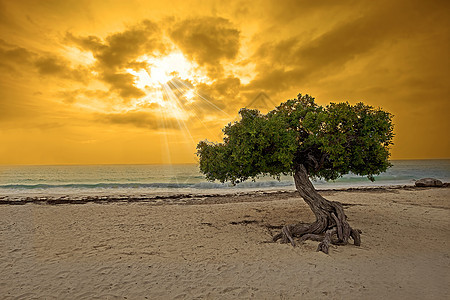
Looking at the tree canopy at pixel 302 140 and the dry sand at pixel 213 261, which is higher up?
the tree canopy at pixel 302 140

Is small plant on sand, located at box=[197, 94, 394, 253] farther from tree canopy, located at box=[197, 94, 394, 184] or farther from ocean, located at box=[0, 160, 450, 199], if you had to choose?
ocean, located at box=[0, 160, 450, 199]

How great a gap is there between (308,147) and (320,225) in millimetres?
3755

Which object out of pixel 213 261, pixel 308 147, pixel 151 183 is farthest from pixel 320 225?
pixel 151 183

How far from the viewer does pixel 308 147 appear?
12.0 meters

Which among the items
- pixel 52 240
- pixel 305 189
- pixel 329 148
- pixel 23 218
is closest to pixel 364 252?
pixel 305 189

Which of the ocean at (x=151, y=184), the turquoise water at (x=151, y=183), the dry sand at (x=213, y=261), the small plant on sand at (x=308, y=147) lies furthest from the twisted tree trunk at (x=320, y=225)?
the turquoise water at (x=151, y=183)

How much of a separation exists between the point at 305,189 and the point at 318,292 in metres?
5.75

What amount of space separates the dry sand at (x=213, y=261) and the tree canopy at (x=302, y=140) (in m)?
3.58

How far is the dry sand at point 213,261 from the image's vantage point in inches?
293

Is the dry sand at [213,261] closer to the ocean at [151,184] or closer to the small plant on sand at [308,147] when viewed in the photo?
the small plant on sand at [308,147]

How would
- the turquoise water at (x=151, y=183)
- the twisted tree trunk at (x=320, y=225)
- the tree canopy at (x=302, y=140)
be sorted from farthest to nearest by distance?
the turquoise water at (x=151, y=183) → the twisted tree trunk at (x=320, y=225) → the tree canopy at (x=302, y=140)

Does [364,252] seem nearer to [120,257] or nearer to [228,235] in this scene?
[228,235]

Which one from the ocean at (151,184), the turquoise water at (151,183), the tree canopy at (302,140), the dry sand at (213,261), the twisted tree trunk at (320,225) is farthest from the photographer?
the turquoise water at (151,183)

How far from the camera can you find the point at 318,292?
23.7 feet
